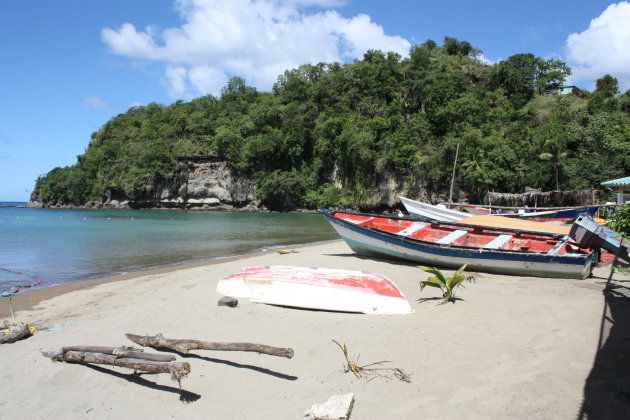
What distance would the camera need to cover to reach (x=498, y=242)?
10180 millimetres

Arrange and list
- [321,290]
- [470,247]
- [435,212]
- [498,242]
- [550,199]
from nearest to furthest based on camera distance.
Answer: [321,290] < [470,247] < [498,242] < [435,212] < [550,199]

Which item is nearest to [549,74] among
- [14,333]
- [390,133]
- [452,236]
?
[390,133]

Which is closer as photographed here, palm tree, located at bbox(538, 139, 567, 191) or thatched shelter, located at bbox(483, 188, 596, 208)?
thatched shelter, located at bbox(483, 188, 596, 208)

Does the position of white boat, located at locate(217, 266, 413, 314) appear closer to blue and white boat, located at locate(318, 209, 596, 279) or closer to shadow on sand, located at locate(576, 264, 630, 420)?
shadow on sand, located at locate(576, 264, 630, 420)

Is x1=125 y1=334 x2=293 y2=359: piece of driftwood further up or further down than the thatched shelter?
further down

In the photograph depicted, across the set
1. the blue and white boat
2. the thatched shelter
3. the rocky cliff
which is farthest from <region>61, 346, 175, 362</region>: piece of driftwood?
the rocky cliff

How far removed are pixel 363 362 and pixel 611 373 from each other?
241cm

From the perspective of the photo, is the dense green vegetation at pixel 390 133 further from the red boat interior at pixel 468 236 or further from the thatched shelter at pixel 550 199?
the red boat interior at pixel 468 236

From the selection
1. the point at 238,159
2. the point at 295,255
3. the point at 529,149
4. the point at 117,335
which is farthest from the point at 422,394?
the point at 238,159

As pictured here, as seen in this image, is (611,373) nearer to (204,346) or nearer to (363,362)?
(363,362)

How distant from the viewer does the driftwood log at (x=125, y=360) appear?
3787 mm

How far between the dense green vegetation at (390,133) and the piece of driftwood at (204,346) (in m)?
33.2

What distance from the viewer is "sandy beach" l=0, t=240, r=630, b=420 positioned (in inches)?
141

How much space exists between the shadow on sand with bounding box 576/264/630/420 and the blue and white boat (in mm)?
2565
